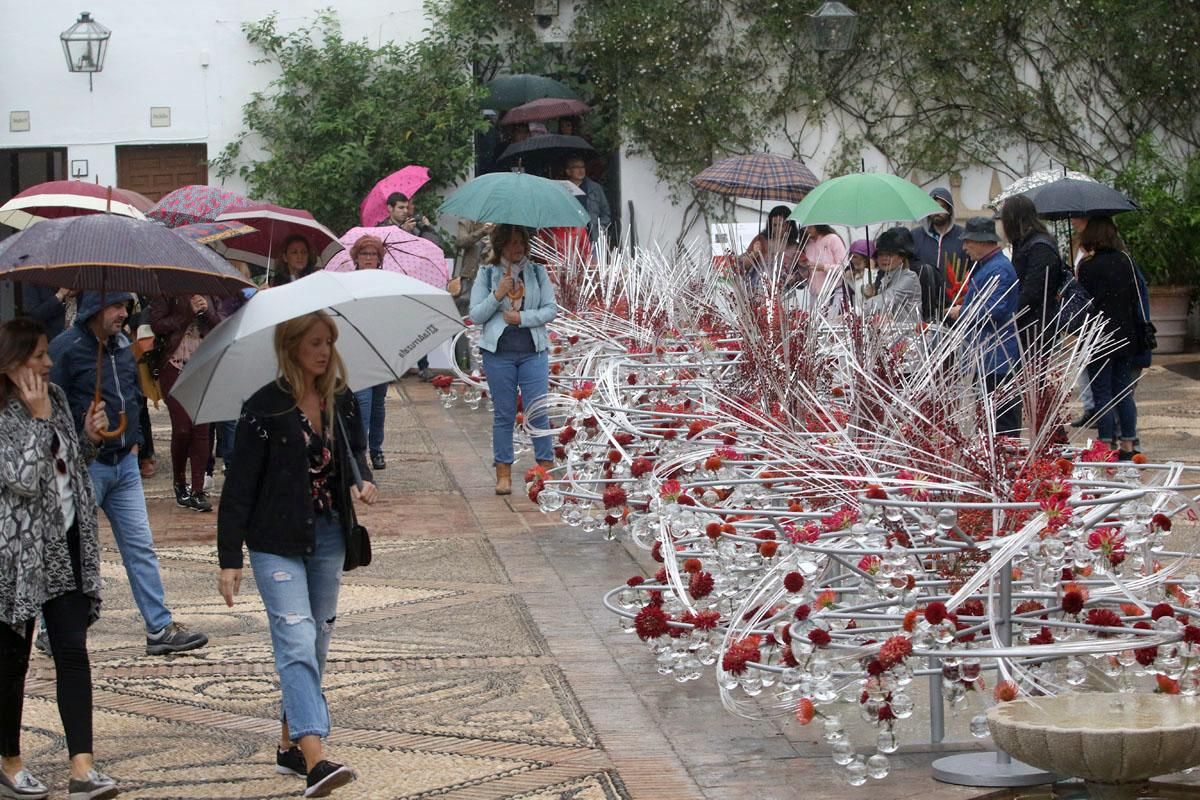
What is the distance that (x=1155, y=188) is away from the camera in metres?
18.4

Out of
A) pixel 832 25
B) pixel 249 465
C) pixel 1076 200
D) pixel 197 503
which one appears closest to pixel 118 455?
pixel 249 465

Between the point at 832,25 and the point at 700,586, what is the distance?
11.9 meters

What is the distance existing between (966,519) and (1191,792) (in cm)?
100

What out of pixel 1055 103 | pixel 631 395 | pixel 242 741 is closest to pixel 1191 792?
pixel 242 741

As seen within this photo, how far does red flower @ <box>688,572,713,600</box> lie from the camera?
5918mm

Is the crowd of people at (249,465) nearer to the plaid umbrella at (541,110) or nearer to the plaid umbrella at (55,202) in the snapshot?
the plaid umbrella at (55,202)

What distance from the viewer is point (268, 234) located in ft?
38.0

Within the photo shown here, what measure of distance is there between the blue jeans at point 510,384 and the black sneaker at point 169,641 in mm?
3710

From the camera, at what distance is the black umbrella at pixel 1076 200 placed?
1212cm

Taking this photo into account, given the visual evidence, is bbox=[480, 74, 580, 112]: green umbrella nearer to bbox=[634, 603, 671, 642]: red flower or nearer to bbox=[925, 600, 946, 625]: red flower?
bbox=[634, 603, 671, 642]: red flower

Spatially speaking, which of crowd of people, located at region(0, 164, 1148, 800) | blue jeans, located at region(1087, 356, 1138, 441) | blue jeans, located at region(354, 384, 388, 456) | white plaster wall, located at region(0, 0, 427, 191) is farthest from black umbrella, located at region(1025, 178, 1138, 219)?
white plaster wall, located at region(0, 0, 427, 191)

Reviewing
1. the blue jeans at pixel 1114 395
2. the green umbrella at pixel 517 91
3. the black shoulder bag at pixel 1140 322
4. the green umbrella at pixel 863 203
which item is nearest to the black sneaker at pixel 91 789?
the green umbrella at pixel 863 203

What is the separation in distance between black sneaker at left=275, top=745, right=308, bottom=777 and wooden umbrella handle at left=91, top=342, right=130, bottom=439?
5.39 feet

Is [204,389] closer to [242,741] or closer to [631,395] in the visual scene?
[242,741]
